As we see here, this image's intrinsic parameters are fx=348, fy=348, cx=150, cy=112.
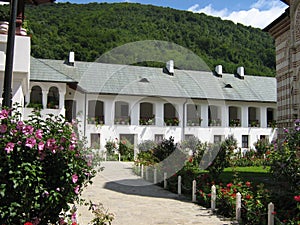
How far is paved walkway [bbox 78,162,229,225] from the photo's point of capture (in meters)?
7.60

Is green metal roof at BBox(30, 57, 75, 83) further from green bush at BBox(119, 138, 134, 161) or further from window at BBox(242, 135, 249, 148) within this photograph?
window at BBox(242, 135, 249, 148)

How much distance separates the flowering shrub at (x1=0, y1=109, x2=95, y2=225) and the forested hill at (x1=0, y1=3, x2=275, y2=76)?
23935 millimetres

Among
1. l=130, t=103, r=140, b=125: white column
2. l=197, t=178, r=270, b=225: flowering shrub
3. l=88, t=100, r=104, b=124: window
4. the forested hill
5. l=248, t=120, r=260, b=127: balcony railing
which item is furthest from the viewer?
the forested hill

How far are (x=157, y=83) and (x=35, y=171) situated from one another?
82.2 feet

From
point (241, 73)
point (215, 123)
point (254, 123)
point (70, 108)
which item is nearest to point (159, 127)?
point (215, 123)

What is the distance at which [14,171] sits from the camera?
408cm

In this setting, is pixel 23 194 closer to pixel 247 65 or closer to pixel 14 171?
pixel 14 171

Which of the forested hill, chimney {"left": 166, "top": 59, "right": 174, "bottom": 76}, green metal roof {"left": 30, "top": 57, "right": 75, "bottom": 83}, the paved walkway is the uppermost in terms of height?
the forested hill

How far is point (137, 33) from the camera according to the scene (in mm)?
30703

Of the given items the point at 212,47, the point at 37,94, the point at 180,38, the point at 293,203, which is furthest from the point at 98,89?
the point at 293,203

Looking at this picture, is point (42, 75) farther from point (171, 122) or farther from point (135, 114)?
point (171, 122)

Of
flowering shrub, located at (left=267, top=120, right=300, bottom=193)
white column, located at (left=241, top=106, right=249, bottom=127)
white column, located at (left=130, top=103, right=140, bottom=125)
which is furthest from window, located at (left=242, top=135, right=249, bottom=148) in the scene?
flowering shrub, located at (left=267, top=120, right=300, bottom=193)

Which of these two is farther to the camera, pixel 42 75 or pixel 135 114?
pixel 135 114

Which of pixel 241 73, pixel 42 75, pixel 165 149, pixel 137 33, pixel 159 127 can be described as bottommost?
pixel 165 149
